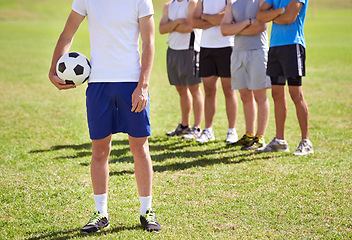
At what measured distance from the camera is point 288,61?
6.03m

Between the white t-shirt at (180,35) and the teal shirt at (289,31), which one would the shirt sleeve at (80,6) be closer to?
the teal shirt at (289,31)

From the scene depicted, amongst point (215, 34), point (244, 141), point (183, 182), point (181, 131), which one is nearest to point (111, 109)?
point (183, 182)

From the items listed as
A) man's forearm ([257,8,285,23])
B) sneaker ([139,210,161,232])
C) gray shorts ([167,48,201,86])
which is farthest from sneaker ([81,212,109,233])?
gray shorts ([167,48,201,86])

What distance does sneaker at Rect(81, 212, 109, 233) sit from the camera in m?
3.89

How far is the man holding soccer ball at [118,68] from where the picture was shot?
3.70 m

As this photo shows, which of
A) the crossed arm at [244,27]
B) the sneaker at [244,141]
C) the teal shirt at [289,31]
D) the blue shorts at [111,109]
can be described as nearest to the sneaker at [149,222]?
the blue shorts at [111,109]

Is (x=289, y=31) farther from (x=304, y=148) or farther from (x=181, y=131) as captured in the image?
(x=181, y=131)

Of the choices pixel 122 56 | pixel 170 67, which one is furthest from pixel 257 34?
pixel 122 56

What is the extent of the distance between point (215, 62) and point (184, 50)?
60 cm

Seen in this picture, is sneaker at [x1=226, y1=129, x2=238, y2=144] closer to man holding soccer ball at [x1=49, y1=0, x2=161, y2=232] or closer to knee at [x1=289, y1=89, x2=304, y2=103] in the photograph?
knee at [x1=289, y1=89, x2=304, y2=103]

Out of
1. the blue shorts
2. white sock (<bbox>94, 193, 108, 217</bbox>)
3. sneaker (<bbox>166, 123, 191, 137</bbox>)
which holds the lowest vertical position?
sneaker (<bbox>166, 123, 191, 137</bbox>)

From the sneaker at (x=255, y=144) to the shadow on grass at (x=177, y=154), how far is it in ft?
0.51

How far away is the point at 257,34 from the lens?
6590 mm

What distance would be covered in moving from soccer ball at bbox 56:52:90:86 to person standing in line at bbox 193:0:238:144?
3.40 m
